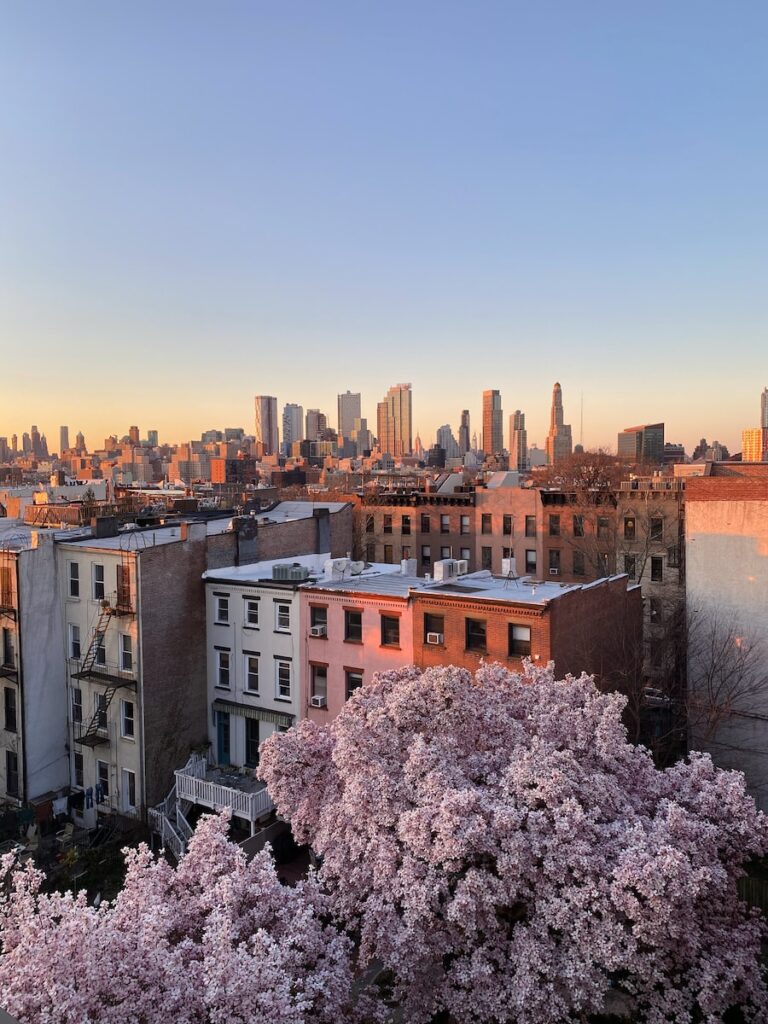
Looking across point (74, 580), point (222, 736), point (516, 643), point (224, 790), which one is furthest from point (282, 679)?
point (74, 580)

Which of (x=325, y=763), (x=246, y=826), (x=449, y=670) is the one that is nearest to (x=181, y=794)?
(x=246, y=826)

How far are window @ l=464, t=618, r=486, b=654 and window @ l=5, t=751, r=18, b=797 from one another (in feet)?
75.0

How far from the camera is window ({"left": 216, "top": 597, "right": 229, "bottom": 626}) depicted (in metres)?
33.8

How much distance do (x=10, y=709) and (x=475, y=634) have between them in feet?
75.9

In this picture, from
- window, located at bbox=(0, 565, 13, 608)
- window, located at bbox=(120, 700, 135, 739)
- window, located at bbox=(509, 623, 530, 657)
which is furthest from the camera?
window, located at bbox=(0, 565, 13, 608)

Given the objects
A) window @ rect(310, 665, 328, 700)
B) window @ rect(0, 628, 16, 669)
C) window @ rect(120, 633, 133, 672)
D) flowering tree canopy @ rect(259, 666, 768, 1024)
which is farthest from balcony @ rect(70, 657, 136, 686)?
flowering tree canopy @ rect(259, 666, 768, 1024)

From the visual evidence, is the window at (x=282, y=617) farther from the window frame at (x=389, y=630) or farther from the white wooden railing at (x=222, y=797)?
the white wooden railing at (x=222, y=797)

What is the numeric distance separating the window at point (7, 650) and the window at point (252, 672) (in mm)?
11275

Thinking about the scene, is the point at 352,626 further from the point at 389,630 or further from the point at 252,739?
the point at 252,739

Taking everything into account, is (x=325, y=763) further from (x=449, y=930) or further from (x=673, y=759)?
(x=673, y=759)

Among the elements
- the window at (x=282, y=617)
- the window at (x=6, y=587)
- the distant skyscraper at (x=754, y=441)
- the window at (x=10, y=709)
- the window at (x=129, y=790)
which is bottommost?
the window at (x=129, y=790)

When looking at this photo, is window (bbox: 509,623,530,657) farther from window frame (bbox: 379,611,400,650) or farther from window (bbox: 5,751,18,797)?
window (bbox: 5,751,18,797)

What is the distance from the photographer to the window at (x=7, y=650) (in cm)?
3453

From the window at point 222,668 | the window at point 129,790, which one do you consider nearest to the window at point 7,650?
the window at point 129,790
